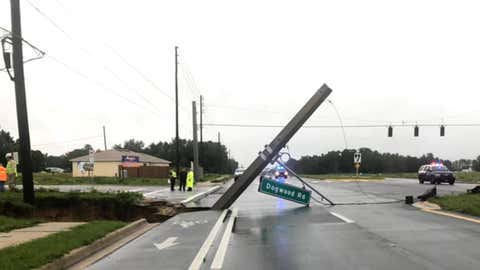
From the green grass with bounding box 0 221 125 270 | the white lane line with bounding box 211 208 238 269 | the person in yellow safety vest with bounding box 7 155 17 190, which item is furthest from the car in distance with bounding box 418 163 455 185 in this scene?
the green grass with bounding box 0 221 125 270

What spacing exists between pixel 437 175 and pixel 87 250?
120 feet

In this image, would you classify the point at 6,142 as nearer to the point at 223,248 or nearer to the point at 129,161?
the point at 129,161

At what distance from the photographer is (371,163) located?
511 ft

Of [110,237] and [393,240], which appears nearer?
[393,240]

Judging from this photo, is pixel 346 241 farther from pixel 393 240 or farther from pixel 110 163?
pixel 110 163

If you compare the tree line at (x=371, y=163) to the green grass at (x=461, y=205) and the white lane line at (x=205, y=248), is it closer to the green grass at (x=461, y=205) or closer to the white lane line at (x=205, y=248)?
the green grass at (x=461, y=205)

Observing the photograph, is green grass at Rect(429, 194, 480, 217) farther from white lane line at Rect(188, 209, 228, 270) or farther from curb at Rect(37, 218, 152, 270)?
curb at Rect(37, 218, 152, 270)

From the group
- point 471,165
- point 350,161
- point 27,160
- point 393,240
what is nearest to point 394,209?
point 393,240

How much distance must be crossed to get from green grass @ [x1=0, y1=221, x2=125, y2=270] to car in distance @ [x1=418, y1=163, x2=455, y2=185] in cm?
3417

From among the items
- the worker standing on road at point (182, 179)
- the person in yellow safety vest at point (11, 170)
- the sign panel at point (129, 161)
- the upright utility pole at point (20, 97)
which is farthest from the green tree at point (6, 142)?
the upright utility pole at point (20, 97)

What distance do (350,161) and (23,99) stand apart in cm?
13957

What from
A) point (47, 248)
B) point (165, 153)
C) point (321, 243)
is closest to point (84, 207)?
point (47, 248)

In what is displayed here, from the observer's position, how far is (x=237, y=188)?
20.9 metres

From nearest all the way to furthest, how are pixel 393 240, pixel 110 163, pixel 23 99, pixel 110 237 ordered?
pixel 393 240
pixel 110 237
pixel 23 99
pixel 110 163
